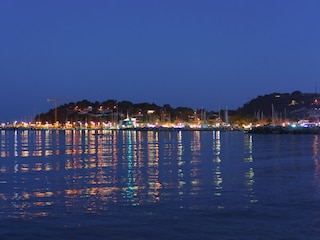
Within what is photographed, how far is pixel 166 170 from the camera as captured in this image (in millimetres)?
23469

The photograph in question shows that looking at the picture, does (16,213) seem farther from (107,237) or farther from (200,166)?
(200,166)

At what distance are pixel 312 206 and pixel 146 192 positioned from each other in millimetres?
5419

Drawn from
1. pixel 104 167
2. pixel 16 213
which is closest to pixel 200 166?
pixel 104 167

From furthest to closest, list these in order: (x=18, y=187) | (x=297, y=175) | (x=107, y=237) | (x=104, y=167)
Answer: (x=104, y=167) → (x=297, y=175) → (x=18, y=187) → (x=107, y=237)

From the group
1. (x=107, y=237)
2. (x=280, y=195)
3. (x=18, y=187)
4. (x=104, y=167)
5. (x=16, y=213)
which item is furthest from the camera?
(x=104, y=167)

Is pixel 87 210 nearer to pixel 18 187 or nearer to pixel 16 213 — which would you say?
pixel 16 213

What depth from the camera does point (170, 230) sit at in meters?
10.8

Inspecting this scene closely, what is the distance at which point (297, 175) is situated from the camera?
67.9ft

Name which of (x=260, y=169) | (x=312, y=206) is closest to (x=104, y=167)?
(x=260, y=169)

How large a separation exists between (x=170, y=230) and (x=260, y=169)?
544 inches

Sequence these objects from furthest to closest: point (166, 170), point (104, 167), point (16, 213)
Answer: point (104, 167)
point (166, 170)
point (16, 213)

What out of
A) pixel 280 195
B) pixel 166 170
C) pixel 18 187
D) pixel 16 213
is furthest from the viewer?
pixel 166 170

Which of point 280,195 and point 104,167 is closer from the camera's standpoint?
point 280,195

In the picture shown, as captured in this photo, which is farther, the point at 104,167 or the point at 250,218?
the point at 104,167
